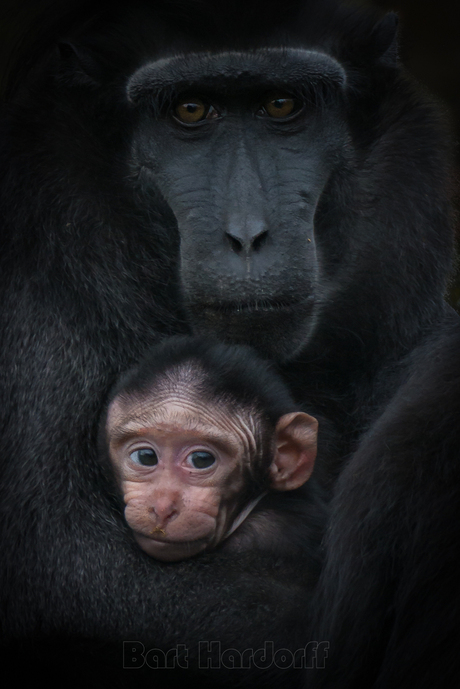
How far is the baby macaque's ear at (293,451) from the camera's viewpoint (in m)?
4.24

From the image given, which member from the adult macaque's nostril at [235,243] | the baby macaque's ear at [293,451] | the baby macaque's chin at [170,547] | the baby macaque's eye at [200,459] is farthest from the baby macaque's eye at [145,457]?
the adult macaque's nostril at [235,243]

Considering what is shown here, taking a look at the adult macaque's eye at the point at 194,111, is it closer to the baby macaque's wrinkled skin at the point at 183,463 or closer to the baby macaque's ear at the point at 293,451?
the baby macaque's wrinkled skin at the point at 183,463

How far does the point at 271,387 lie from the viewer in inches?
169

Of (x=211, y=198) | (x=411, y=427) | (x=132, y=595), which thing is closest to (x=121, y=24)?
(x=211, y=198)

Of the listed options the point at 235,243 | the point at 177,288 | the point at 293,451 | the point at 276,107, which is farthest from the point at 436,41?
the point at 293,451

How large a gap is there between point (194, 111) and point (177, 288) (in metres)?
0.78

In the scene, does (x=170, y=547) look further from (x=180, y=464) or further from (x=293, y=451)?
(x=293, y=451)

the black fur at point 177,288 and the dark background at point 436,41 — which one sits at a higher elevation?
the dark background at point 436,41

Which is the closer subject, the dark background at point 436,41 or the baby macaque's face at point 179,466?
the baby macaque's face at point 179,466

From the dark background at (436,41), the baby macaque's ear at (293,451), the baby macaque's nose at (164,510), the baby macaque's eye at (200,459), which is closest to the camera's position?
the baby macaque's nose at (164,510)

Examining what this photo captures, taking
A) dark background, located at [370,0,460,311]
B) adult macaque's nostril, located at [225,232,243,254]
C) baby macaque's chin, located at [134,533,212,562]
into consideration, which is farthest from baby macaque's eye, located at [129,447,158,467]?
dark background, located at [370,0,460,311]

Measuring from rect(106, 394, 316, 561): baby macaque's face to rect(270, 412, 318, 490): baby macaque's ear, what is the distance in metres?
0.06

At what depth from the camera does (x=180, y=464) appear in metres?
4.07

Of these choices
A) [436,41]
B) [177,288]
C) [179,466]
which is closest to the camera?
[179,466]
